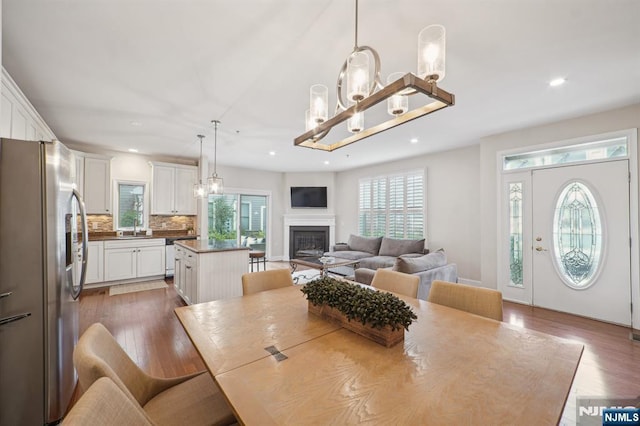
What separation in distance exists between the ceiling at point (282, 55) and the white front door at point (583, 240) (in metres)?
0.87

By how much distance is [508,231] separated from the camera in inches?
170

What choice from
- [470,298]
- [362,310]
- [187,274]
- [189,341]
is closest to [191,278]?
[187,274]

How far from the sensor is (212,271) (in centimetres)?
348

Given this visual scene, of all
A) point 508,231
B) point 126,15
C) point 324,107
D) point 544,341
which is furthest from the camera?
point 508,231

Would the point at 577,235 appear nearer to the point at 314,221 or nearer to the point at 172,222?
the point at 314,221

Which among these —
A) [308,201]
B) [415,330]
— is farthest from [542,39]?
[308,201]

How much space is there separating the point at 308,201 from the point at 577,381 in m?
6.58

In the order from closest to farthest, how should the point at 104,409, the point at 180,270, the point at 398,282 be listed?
the point at 104,409
the point at 398,282
the point at 180,270

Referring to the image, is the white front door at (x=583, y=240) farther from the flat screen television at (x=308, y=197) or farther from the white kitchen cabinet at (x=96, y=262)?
the white kitchen cabinet at (x=96, y=262)

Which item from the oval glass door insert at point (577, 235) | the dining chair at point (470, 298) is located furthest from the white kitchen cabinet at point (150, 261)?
the oval glass door insert at point (577, 235)

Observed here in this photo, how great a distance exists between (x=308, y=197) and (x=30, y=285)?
6665 mm

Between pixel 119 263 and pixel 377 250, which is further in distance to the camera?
pixel 377 250

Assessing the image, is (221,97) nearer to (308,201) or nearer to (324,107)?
(324,107)

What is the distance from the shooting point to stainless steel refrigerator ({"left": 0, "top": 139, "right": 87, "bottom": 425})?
1.52m
